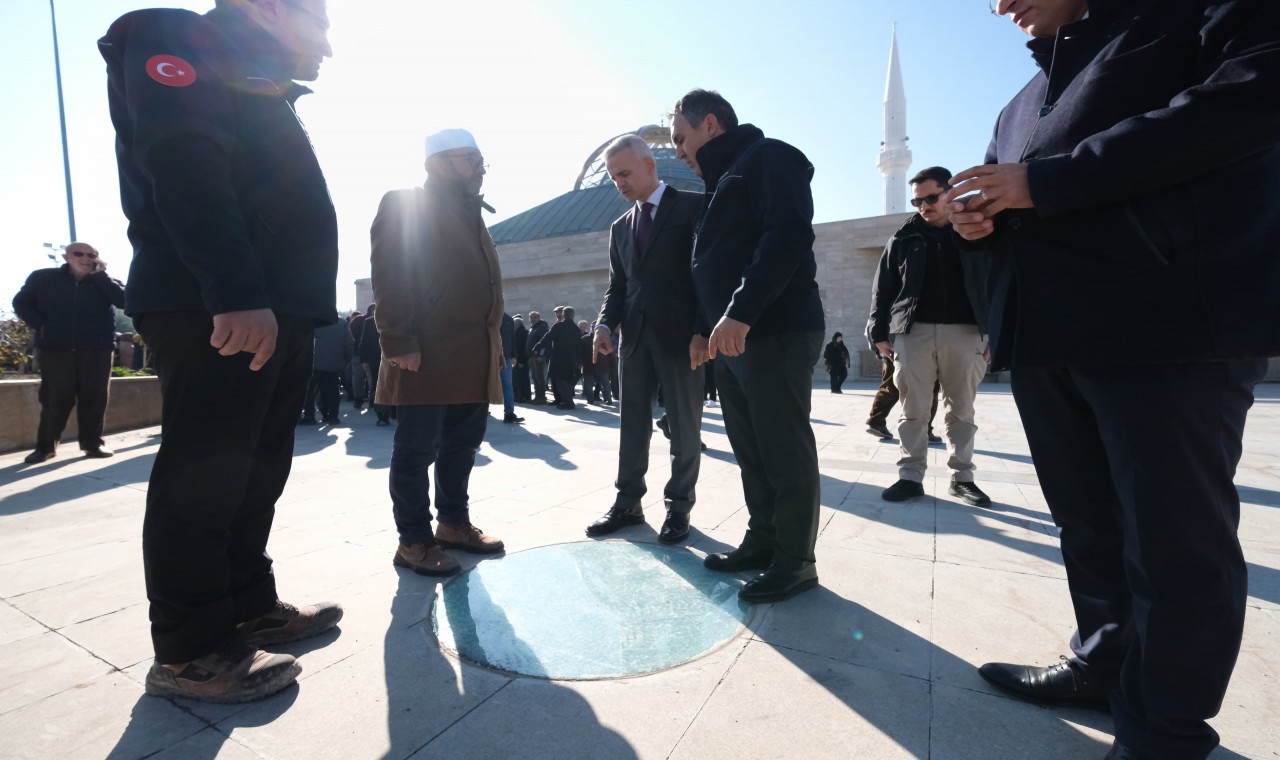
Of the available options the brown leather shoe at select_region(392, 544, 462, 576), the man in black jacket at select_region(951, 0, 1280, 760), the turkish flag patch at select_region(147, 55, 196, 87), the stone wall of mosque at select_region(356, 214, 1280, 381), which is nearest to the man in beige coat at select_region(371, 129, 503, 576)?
the brown leather shoe at select_region(392, 544, 462, 576)

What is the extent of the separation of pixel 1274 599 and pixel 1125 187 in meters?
2.07

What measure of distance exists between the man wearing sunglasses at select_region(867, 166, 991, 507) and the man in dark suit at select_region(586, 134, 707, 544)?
152 centimetres

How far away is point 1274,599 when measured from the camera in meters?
2.18

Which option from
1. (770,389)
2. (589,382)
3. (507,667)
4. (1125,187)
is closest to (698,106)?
(770,389)

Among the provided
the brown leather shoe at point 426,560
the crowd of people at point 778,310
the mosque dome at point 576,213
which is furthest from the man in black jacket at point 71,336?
the mosque dome at point 576,213

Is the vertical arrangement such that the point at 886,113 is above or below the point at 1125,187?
above

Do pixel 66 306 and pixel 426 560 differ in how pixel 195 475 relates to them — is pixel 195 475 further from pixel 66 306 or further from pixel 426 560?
pixel 66 306

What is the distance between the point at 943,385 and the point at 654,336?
2062 millimetres

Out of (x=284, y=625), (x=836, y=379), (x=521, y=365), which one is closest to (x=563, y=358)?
(x=521, y=365)

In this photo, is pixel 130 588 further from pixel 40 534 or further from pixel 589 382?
pixel 589 382

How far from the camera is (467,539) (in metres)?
2.87

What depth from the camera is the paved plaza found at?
1.44 metres

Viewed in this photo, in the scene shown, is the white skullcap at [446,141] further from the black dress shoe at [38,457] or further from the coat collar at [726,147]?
the black dress shoe at [38,457]

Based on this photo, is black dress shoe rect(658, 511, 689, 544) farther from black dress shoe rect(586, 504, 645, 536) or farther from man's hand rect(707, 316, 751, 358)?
man's hand rect(707, 316, 751, 358)
